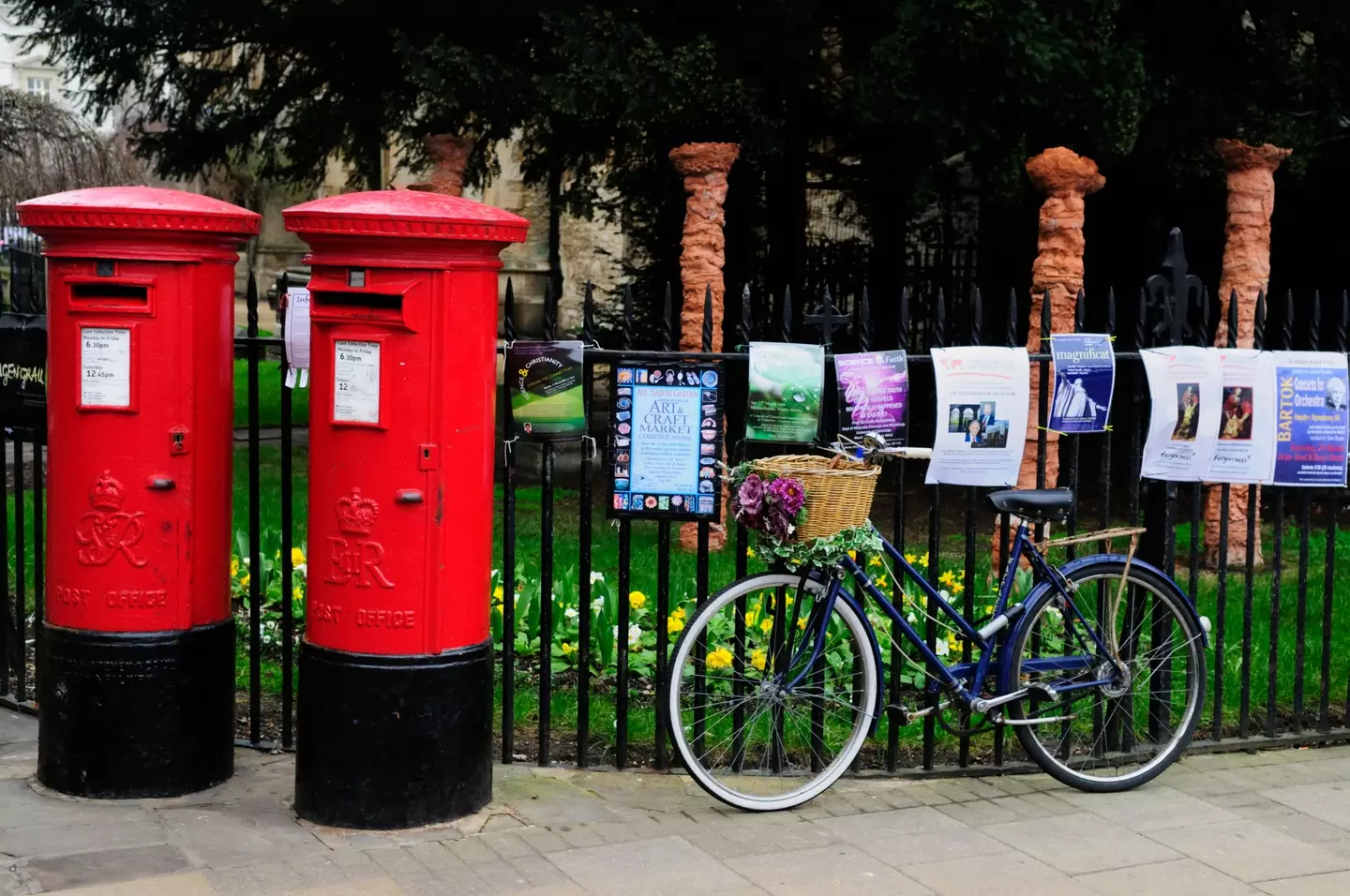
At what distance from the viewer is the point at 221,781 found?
4.96 meters

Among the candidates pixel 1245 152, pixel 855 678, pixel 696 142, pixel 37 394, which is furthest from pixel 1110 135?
pixel 37 394

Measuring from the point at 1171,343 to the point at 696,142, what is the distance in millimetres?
5264

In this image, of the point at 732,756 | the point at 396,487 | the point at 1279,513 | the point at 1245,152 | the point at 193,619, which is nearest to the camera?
the point at 396,487

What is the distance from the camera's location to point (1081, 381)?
5316 millimetres

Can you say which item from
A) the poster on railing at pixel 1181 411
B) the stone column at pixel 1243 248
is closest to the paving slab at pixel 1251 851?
the poster on railing at pixel 1181 411

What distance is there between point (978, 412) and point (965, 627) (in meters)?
0.71

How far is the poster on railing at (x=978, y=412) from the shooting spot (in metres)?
5.12

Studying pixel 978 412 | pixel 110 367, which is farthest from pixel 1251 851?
pixel 110 367

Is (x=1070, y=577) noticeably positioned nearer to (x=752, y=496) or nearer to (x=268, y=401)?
(x=752, y=496)

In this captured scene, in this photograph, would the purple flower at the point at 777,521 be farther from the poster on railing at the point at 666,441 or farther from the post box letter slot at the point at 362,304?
the post box letter slot at the point at 362,304

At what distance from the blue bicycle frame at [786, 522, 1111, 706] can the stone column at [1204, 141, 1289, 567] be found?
16.2ft

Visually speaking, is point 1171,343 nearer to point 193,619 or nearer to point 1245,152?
point 193,619

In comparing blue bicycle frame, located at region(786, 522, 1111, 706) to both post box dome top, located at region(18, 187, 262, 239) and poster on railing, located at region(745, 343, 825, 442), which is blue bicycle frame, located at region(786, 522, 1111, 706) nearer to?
poster on railing, located at region(745, 343, 825, 442)

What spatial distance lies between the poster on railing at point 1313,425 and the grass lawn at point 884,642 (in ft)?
2.26
